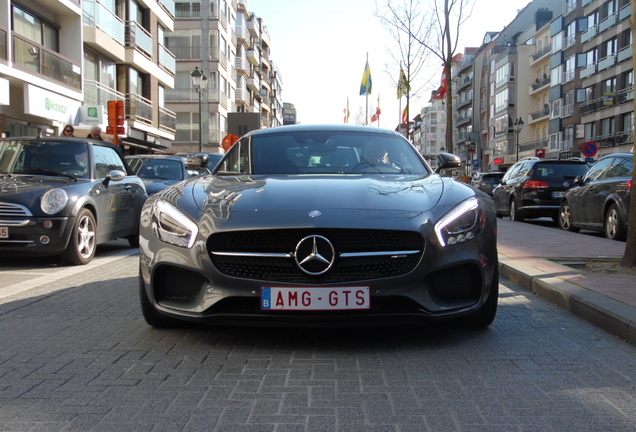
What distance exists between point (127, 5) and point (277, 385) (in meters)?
28.7

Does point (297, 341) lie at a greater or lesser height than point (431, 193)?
lesser

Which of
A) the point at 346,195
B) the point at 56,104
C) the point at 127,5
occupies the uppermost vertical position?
the point at 127,5

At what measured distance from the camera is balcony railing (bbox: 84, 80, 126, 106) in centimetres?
2398

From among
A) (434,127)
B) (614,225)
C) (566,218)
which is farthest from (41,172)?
(434,127)

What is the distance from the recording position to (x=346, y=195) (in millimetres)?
3885

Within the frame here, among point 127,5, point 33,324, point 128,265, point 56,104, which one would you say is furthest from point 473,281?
point 127,5

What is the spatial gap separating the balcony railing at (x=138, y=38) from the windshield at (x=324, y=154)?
81.1 feet

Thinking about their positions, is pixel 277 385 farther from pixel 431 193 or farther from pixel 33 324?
pixel 33 324

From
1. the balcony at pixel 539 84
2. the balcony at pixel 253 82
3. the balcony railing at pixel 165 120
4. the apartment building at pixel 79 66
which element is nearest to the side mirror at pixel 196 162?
the apartment building at pixel 79 66

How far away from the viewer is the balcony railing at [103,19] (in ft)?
77.7

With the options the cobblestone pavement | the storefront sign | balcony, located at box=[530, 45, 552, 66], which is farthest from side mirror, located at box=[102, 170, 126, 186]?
balcony, located at box=[530, 45, 552, 66]

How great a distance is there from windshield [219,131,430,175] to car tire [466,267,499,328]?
1211 millimetres

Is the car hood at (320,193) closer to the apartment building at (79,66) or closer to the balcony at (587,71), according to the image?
the apartment building at (79,66)

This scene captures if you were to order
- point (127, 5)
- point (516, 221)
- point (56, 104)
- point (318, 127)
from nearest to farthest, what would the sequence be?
point (318, 127), point (516, 221), point (56, 104), point (127, 5)
